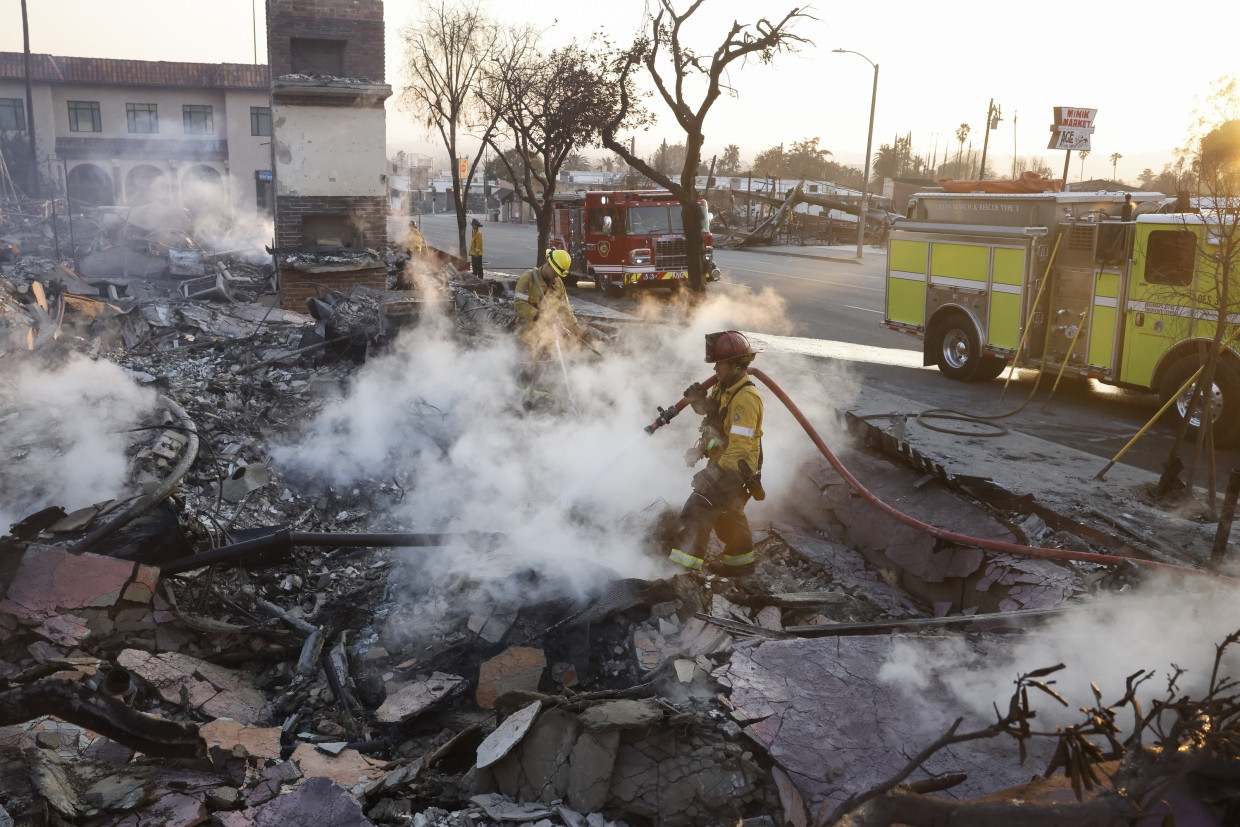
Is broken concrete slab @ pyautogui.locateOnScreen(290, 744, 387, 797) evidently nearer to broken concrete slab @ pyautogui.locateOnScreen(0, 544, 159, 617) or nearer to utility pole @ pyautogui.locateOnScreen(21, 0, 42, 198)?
broken concrete slab @ pyautogui.locateOnScreen(0, 544, 159, 617)

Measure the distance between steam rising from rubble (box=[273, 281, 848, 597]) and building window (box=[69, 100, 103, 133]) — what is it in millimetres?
43889

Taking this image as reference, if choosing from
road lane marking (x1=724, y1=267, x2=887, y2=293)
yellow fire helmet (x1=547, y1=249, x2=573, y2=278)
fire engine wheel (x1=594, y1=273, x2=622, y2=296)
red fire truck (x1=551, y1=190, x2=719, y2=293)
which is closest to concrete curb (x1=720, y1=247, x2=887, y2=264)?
road lane marking (x1=724, y1=267, x2=887, y2=293)

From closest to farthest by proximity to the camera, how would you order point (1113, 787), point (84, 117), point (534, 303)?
point (1113, 787), point (534, 303), point (84, 117)

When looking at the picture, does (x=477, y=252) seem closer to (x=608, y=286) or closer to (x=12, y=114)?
(x=608, y=286)

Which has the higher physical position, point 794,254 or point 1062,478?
point 794,254

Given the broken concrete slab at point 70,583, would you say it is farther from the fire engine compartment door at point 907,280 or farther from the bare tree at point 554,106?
the bare tree at point 554,106

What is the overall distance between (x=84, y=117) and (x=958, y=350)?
4773 centimetres

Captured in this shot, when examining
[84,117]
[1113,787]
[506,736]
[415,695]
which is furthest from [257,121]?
[1113,787]

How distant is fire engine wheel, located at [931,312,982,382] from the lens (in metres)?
12.1

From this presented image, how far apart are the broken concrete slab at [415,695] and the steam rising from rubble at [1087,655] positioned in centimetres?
204

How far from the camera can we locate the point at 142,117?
4622 cm

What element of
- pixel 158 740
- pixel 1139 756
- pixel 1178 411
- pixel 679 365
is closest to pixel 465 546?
pixel 158 740

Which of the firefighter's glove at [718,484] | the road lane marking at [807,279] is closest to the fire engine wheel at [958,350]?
the firefighter's glove at [718,484]

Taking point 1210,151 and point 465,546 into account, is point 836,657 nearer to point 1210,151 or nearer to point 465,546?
point 465,546
